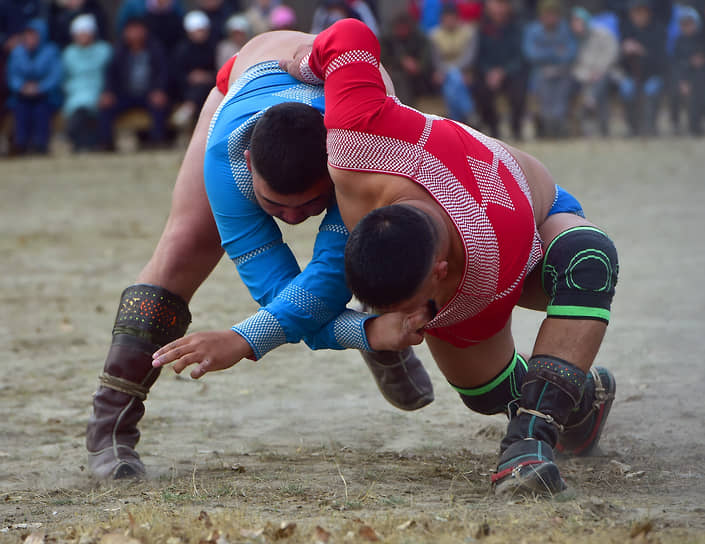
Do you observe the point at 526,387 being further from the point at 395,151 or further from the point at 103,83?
the point at 103,83

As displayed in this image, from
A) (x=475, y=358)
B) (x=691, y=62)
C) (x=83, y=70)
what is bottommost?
(x=83, y=70)

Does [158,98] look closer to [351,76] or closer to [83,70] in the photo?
[83,70]

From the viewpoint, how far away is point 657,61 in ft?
40.7

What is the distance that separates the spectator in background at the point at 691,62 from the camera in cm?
1197

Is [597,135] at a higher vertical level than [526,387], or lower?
lower

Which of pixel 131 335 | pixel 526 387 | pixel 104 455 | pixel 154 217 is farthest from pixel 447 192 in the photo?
pixel 154 217

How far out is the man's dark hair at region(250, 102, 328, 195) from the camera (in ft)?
8.71

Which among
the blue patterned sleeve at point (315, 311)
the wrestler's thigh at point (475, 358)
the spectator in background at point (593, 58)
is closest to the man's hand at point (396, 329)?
the blue patterned sleeve at point (315, 311)

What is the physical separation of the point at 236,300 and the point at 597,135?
8674 mm

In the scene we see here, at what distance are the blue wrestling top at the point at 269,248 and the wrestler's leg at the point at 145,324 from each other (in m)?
0.21

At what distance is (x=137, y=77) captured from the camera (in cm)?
1195

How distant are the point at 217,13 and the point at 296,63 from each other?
9.52 m

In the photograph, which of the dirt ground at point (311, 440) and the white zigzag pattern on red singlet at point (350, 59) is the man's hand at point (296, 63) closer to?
the white zigzag pattern on red singlet at point (350, 59)

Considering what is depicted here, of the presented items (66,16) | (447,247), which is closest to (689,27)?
(66,16)
